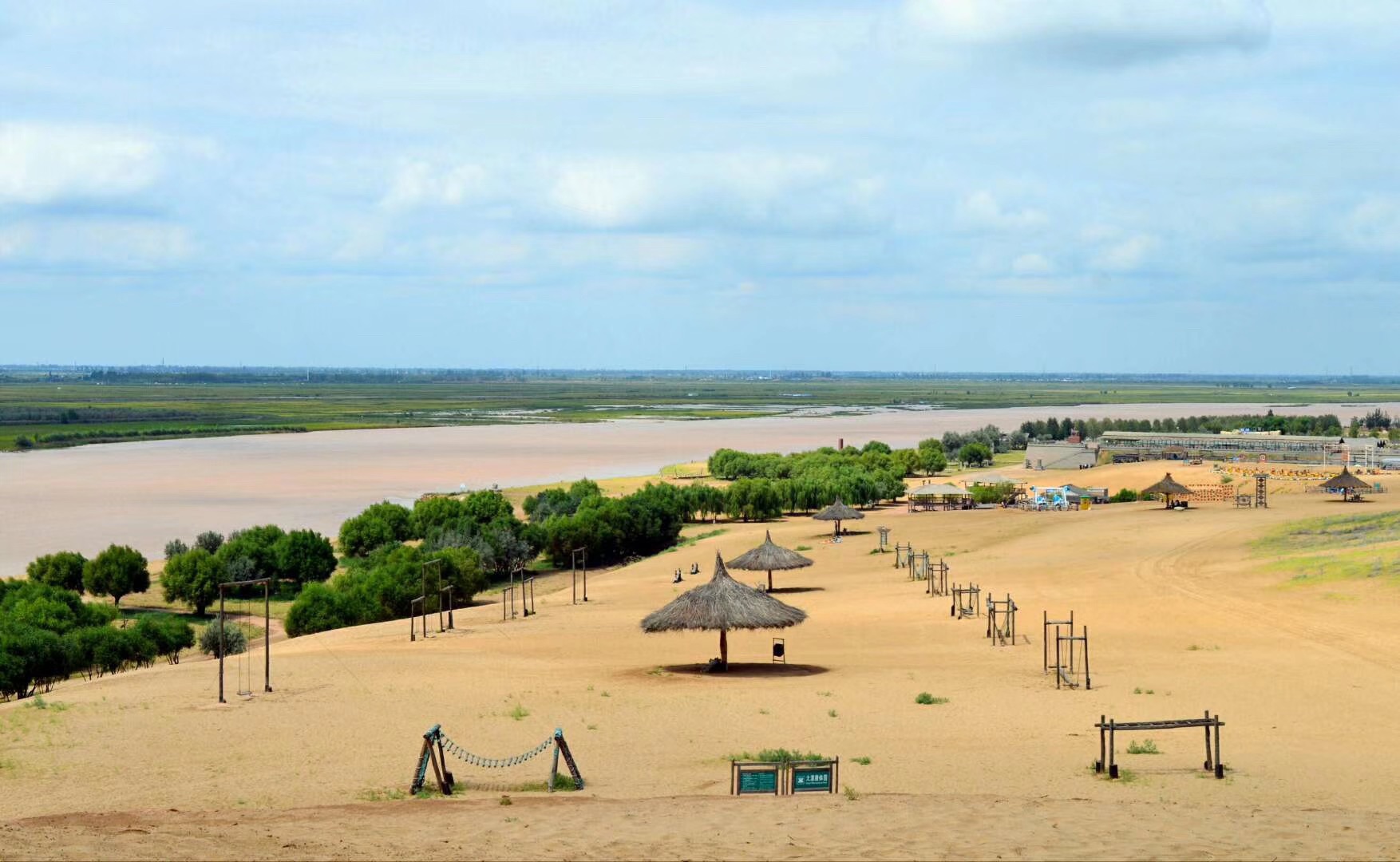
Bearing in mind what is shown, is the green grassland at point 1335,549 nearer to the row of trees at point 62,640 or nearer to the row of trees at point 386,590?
the row of trees at point 386,590

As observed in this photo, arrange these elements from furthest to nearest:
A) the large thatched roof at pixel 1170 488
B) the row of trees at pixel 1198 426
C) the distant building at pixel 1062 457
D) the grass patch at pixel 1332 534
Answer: the row of trees at pixel 1198 426, the distant building at pixel 1062 457, the large thatched roof at pixel 1170 488, the grass patch at pixel 1332 534

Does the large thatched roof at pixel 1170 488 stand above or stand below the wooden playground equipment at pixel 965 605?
above

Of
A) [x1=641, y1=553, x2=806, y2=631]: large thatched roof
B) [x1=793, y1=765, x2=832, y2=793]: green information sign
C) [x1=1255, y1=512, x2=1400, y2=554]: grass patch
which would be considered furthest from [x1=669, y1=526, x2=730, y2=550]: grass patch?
[x1=793, y1=765, x2=832, y2=793]: green information sign

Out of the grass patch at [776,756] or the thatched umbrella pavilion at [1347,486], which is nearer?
the grass patch at [776,756]

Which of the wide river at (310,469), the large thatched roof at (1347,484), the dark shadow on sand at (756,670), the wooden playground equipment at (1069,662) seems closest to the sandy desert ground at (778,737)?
the dark shadow on sand at (756,670)

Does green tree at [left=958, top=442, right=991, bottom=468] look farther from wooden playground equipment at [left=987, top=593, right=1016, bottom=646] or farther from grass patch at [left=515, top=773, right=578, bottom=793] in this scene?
grass patch at [left=515, top=773, right=578, bottom=793]

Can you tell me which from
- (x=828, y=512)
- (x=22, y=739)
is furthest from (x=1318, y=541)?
(x=22, y=739)

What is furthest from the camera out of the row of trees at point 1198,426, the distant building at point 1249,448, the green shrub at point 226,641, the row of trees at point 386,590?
the row of trees at point 1198,426

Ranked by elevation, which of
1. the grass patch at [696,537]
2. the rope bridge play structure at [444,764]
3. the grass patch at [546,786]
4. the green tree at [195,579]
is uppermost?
the rope bridge play structure at [444,764]

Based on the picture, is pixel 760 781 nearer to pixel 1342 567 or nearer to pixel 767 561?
pixel 767 561
